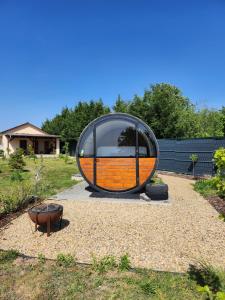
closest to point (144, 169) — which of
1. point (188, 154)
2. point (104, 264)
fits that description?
point (104, 264)

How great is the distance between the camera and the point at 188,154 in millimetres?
17359

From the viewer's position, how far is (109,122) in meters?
10.7

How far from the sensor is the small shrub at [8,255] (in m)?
5.16

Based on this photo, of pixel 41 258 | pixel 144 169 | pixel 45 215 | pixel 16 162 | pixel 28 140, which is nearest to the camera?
pixel 41 258

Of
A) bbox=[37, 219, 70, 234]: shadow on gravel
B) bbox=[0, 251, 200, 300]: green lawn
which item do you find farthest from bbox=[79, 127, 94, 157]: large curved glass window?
bbox=[0, 251, 200, 300]: green lawn

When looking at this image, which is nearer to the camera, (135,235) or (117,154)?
(135,235)

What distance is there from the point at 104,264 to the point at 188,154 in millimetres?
13475

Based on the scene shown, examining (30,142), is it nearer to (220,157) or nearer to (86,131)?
(86,131)

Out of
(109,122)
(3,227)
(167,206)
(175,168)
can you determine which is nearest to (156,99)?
(175,168)

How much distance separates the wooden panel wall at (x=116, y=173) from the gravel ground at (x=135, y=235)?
1.48 meters

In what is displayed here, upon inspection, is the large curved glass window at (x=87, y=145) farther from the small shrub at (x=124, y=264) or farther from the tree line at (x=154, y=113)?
the tree line at (x=154, y=113)

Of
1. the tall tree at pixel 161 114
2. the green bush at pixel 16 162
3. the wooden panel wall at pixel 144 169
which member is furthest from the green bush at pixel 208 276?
the tall tree at pixel 161 114

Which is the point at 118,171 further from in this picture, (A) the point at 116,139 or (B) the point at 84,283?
(B) the point at 84,283

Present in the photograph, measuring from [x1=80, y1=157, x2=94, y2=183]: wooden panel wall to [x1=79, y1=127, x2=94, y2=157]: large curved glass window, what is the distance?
0.77ft
